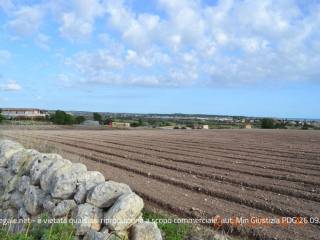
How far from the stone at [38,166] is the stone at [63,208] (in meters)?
1.65

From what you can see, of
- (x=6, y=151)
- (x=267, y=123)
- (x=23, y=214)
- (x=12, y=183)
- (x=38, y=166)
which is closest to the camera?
(x=23, y=214)

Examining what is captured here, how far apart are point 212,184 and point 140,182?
6.45 ft

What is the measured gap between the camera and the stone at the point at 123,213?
23.7 ft

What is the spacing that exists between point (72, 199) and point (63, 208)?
0.84 ft

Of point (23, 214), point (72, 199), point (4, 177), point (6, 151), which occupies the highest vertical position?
point (6, 151)

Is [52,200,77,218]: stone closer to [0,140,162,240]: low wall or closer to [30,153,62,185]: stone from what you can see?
[0,140,162,240]: low wall

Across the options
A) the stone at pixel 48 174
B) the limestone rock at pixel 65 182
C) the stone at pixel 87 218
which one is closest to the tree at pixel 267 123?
the stone at pixel 48 174

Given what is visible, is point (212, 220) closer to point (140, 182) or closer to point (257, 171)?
point (140, 182)

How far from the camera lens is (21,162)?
11219mm

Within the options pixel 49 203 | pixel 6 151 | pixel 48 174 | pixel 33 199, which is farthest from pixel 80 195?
pixel 6 151

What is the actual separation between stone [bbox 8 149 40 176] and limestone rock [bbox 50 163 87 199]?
1900 millimetres

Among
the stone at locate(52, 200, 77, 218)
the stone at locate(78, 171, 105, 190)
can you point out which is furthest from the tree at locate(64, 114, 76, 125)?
the stone at locate(52, 200, 77, 218)

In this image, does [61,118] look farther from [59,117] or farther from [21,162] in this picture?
[21,162]

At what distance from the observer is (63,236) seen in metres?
7.02
